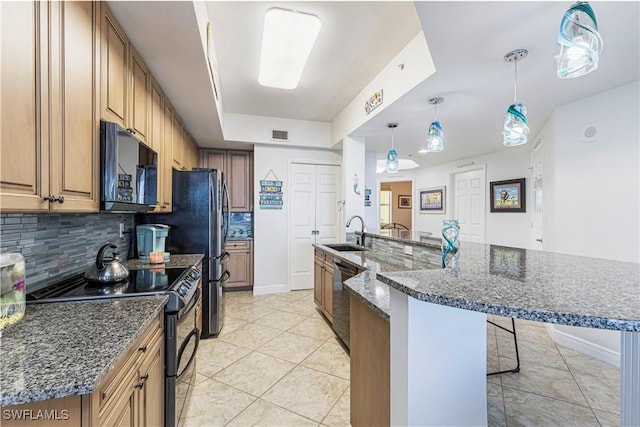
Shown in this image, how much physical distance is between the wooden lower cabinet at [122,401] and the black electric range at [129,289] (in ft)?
0.44

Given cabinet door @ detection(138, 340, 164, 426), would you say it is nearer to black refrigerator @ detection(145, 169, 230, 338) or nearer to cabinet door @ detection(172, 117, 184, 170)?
black refrigerator @ detection(145, 169, 230, 338)

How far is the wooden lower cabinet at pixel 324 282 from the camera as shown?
3.01m

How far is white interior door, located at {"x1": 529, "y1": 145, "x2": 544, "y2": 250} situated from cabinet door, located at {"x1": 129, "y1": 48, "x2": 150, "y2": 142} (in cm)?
424

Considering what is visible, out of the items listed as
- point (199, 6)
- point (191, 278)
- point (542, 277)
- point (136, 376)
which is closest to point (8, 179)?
point (136, 376)

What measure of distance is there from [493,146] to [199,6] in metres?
4.51

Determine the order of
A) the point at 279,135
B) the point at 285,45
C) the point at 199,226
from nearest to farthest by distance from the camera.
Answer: the point at 285,45 → the point at 199,226 → the point at 279,135

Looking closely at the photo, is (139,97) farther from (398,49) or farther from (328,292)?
(328,292)

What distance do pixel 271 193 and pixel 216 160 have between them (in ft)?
3.78

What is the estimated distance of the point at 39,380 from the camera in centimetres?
70

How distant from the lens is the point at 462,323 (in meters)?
1.03

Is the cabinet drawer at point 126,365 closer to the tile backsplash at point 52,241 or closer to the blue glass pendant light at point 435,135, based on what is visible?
the tile backsplash at point 52,241

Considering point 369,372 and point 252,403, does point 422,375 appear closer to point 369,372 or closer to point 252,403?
point 369,372

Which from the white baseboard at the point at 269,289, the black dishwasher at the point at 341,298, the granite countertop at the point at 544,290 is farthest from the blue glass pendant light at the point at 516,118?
the white baseboard at the point at 269,289

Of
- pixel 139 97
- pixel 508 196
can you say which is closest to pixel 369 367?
pixel 139 97
